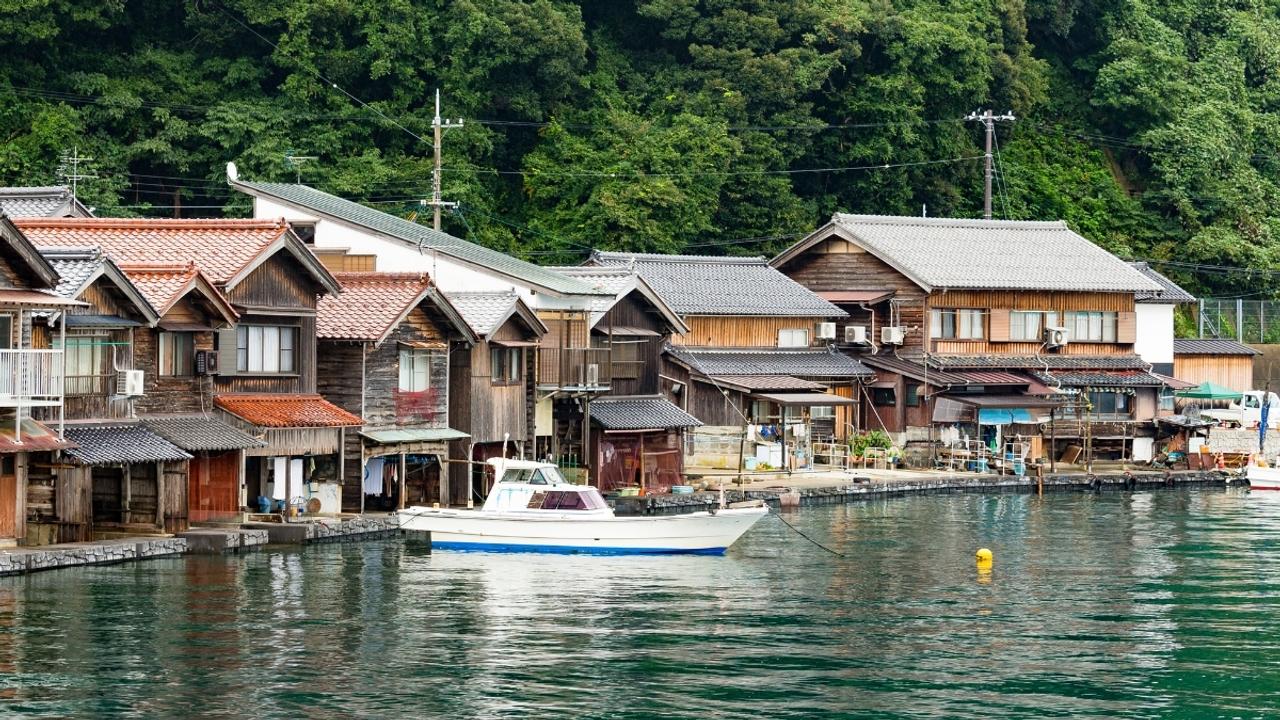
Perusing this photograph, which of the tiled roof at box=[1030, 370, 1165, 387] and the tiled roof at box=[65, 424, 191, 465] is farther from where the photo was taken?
the tiled roof at box=[1030, 370, 1165, 387]

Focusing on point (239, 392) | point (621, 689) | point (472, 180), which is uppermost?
point (472, 180)

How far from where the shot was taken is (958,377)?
244 ft

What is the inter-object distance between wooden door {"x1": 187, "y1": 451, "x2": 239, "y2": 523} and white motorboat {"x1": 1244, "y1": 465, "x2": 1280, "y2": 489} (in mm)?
39406

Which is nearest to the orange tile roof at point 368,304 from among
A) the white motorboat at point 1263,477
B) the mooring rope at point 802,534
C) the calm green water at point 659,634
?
the calm green water at point 659,634

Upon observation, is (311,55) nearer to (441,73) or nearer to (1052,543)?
(441,73)

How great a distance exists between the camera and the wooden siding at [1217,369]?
8619 cm

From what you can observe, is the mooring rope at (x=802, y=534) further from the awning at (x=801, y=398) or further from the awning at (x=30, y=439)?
the awning at (x=30, y=439)

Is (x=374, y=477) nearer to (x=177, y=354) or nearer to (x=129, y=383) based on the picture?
(x=177, y=354)

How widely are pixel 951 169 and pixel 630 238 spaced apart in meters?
22.2

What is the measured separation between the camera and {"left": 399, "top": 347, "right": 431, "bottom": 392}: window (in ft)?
175

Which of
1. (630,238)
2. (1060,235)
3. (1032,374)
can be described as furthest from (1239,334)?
(630,238)

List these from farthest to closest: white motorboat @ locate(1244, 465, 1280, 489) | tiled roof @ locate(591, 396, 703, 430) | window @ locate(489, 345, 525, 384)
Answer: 1. white motorboat @ locate(1244, 465, 1280, 489)
2. tiled roof @ locate(591, 396, 703, 430)
3. window @ locate(489, 345, 525, 384)

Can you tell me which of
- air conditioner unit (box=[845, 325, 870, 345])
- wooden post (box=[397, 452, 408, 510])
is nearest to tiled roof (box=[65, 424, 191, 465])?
wooden post (box=[397, 452, 408, 510])

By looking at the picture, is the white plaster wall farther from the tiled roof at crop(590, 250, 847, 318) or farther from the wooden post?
the wooden post
